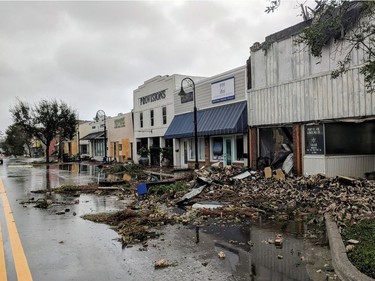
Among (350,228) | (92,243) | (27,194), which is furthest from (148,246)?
(27,194)

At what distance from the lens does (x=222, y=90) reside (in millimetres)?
23391

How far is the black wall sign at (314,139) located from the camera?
16.0 meters

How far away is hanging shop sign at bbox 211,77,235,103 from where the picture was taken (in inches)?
884

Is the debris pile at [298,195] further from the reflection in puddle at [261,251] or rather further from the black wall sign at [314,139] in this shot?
the reflection in puddle at [261,251]

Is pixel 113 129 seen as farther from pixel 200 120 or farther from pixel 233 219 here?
pixel 233 219

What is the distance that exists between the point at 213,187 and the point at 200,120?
1172 cm

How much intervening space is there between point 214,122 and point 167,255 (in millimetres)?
17626

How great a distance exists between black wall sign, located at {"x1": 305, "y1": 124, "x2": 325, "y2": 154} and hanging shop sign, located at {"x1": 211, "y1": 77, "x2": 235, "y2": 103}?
6.66 m

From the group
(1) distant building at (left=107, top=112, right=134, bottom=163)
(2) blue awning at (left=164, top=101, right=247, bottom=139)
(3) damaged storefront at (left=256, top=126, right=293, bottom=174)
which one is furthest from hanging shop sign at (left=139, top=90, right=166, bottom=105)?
(3) damaged storefront at (left=256, top=126, right=293, bottom=174)

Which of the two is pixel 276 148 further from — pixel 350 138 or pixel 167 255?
pixel 167 255

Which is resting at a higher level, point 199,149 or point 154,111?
point 154,111

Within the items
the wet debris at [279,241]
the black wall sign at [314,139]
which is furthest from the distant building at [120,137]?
the wet debris at [279,241]

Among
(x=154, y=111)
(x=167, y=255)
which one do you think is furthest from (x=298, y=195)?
(x=154, y=111)

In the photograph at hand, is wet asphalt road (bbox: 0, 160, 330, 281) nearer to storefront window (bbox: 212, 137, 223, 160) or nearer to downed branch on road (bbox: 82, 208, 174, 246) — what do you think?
downed branch on road (bbox: 82, 208, 174, 246)
